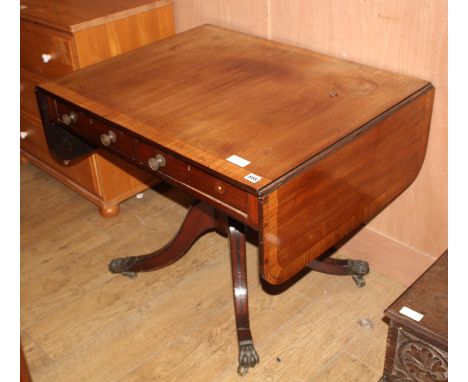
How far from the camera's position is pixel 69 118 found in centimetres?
199

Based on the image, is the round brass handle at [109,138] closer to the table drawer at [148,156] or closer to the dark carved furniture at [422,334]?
the table drawer at [148,156]

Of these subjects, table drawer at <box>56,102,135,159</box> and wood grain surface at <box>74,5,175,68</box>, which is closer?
table drawer at <box>56,102,135,159</box>

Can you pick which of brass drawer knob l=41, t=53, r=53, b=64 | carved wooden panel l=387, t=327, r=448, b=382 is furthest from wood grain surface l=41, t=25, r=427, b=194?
carved wooden panel l=387, t=327, r=448, b=382

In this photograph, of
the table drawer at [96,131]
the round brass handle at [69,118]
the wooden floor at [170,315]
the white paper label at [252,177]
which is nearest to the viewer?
the white paper label at [252,177]

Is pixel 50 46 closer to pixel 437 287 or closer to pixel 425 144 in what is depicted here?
pixel 425 144

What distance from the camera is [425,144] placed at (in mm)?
2043

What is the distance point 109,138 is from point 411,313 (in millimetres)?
1015

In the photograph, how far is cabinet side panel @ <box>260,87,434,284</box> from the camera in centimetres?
157

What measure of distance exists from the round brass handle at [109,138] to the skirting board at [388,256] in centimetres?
109

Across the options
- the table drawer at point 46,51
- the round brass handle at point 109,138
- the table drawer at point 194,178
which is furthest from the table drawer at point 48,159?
the table drawer at point 194,178

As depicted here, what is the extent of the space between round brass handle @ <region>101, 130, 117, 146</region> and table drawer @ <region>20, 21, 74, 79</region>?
70 centimetres

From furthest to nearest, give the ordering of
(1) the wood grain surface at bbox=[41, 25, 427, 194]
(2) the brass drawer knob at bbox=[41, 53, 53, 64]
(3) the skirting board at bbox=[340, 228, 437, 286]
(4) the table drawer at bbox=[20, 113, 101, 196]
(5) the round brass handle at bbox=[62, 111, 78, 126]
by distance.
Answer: (4) the table drawer at bbox=[20, 113, 101, 196], (2) the brass drawer knob at bbox=[41, 53, 53, 64], (3) the skirting board at bbox=[340, 228, 437, 286], (5) the round brass handle at bbox=[62, 111, 78, 126], (1) the wood grain surface at bbox=[41, 25, 427, 194]

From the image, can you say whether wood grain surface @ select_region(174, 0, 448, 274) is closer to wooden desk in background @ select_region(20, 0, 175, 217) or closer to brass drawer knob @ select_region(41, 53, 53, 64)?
wooden desk in background @ select_region(20, 0, 175, 217)

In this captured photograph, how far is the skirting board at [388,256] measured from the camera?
7.58 feet
